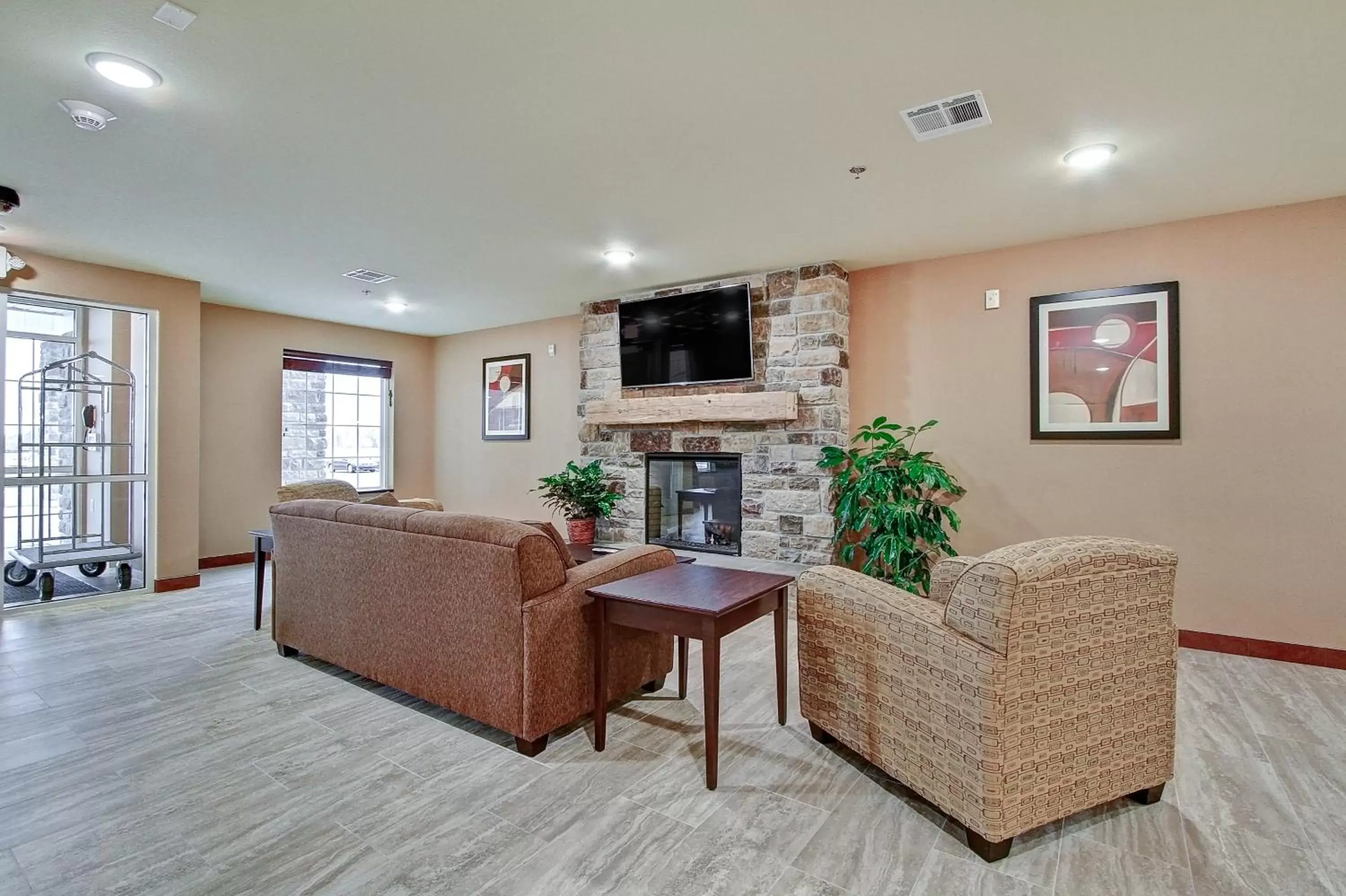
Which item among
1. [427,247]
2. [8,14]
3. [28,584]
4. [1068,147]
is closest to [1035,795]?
[1068,147]

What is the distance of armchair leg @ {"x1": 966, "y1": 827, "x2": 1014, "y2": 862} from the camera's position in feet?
5.61

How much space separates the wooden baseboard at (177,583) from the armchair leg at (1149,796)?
6.03 m

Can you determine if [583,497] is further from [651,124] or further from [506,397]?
[651,124]

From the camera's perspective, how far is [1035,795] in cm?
174

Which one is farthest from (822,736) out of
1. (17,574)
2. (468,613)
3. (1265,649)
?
(17,574)

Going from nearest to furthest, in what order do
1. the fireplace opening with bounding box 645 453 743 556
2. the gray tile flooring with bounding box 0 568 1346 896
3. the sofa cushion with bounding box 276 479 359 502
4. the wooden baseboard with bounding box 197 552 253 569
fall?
the gray tile flooring with bounding box 0 568 1346 896
the sofa cushion with bounding box 276 479 359 502
the fireplace opening with bounding box 645 453 743 556
the wooden baseboard with bounding box 197 552 253 569

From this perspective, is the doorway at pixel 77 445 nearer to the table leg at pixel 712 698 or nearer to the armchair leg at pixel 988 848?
the table leg at pixel 712 698

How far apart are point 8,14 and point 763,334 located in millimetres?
3933

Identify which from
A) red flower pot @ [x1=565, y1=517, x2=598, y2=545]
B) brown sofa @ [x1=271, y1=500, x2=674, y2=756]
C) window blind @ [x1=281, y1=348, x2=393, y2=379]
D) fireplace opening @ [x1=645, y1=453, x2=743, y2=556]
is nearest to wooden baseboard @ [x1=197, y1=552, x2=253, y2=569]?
window blind @ [x1=281, y1=348, x2=393, y2=379]

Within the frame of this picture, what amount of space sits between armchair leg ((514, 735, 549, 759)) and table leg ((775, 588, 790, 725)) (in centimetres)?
92

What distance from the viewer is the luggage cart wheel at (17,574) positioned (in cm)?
482

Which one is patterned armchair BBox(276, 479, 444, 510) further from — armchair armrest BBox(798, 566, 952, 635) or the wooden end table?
armchair armrest BBox(798, 566, 952, 635)

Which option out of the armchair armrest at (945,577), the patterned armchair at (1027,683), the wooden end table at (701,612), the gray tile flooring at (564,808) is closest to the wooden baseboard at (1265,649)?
the gray tile flooring at (564,808)

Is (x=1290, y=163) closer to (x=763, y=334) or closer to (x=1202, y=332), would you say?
(x=1202, y=332)
